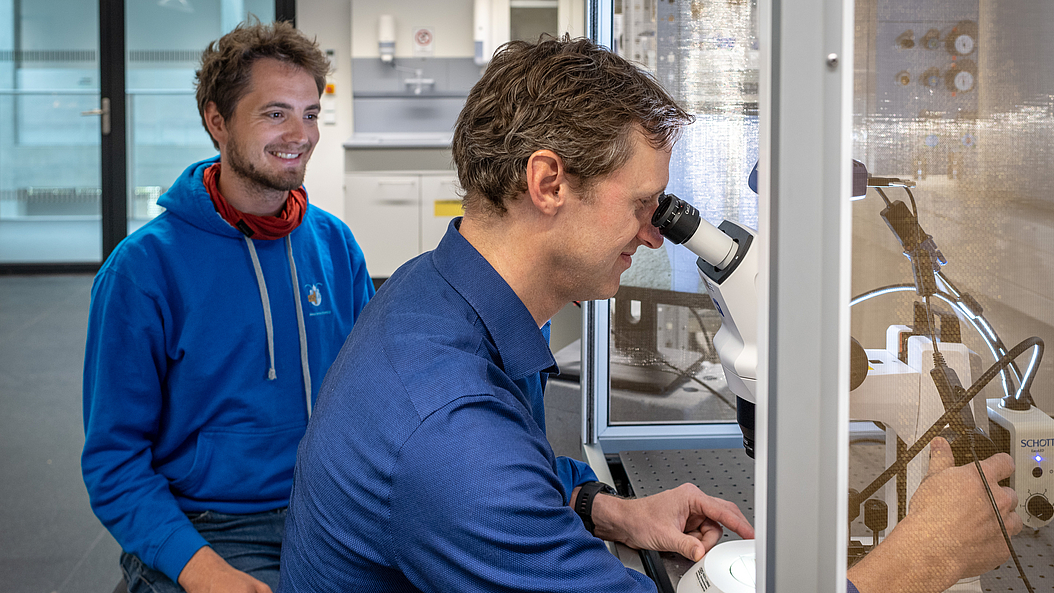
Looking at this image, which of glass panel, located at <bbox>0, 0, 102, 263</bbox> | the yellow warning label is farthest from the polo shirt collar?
glass panel, located at <bbox>0, 0, 102, 263</bbox>

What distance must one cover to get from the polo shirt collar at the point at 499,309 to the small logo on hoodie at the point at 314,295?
2.29ft

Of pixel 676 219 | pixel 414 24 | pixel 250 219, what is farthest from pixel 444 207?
pixel 676 219

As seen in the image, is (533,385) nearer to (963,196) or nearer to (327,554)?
(327,554)

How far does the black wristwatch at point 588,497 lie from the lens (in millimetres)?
1058

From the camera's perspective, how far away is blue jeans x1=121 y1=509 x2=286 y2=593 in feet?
4.23

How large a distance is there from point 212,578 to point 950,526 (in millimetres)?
993

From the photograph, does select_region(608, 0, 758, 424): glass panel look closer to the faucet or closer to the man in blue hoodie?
the man in blue hoodie

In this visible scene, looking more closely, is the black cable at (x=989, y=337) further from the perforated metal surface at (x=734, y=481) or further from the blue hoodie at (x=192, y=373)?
the blue hoodie at (x=192, y=373)

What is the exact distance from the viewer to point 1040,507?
62 centimetres

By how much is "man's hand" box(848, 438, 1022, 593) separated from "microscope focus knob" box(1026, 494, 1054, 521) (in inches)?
0.5

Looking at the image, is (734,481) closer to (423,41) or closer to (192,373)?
(192,373)

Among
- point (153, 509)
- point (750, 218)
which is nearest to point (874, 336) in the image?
point (750, 218)

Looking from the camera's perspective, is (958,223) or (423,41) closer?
(958,223)

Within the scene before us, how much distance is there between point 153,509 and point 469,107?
0.78m
